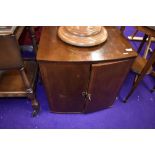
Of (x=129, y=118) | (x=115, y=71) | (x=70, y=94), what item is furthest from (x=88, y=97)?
(x=129, y=118)

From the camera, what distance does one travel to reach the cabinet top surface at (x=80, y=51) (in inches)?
34.0

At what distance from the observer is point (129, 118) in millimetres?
1377

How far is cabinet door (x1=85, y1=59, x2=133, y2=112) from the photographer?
0.92 metres

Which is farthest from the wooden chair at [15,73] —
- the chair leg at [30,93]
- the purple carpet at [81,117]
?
the purple carpet at [81,117]

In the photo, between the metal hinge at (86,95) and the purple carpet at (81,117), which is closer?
the metal hinge at (86,95)

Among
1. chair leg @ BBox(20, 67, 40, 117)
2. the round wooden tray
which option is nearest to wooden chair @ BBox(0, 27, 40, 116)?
chair leg @ BBox(20, 67, 40, 117)

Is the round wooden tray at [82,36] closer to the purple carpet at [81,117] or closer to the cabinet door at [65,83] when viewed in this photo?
the cabinet door at [65,83]

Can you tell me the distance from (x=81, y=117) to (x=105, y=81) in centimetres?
49

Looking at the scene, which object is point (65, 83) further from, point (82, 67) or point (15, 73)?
point (15, 73)

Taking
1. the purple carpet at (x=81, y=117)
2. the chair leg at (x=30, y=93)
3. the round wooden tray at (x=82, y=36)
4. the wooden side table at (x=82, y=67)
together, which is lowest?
the purple carpet at (x=81, y=117)

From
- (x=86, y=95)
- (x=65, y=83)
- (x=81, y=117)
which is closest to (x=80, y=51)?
(x=65, y=83)

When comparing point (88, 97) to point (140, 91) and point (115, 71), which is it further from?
point (140, 91)
